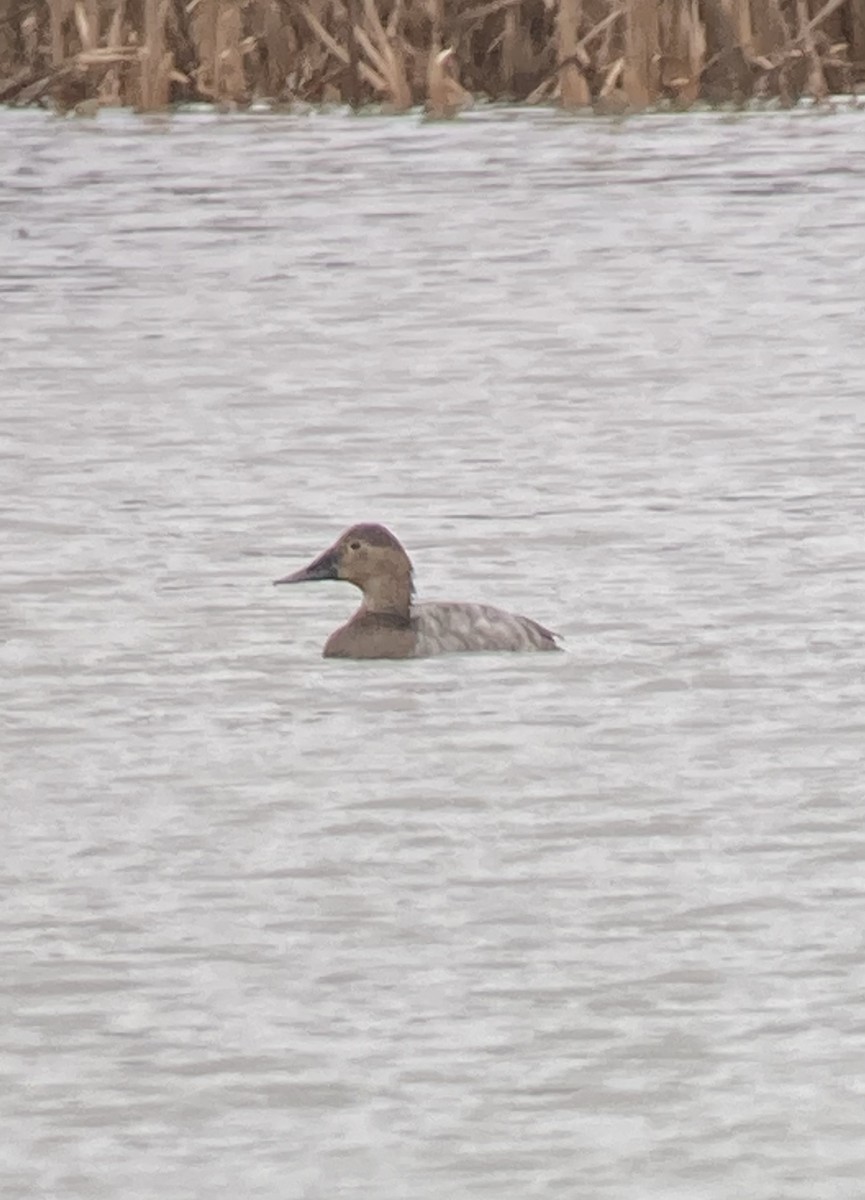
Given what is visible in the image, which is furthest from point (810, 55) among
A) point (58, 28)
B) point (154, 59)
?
point (58, 28)

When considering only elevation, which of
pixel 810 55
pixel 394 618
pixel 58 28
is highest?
pixel 58 28

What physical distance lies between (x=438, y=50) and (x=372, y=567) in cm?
816

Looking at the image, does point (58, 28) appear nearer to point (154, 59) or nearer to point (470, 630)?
point (154, 59)

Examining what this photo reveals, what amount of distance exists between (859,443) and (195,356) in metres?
2.15

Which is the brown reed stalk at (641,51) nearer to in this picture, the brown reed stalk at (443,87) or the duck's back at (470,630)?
the brown reed stalk at (443,87)

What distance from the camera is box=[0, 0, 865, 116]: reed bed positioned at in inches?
527

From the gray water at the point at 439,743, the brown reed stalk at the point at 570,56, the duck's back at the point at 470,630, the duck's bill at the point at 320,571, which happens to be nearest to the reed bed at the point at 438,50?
the brown reed stalk at the point at 570,56

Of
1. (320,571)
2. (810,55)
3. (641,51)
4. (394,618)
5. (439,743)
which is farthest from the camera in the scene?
(810,55)

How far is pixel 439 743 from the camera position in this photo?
195 inches

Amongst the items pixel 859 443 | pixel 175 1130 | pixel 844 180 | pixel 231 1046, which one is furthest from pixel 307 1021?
pixel 844 180

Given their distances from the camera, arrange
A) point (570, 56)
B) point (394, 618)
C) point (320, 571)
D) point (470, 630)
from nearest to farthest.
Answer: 1. point (470, 630)
2. point (394, 618)
3. point (320, 571)
4. point (570, 56)

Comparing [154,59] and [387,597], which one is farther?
[154,59]

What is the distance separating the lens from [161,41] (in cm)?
1364

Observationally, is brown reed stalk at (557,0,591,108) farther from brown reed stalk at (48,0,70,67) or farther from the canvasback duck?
the canvasback duck
